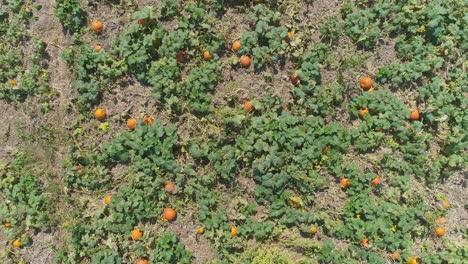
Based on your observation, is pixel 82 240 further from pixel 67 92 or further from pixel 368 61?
pixel 368 61

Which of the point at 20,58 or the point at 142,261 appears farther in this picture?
the point at 20,58

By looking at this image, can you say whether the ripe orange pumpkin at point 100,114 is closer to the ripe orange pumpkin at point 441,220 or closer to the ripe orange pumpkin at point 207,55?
the ripe orange pumpkin at point 207,55

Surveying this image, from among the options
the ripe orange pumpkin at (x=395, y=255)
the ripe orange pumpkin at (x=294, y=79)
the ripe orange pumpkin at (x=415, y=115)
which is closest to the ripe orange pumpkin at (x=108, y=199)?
the ripe orange pumpkin at (x=294, y=79)

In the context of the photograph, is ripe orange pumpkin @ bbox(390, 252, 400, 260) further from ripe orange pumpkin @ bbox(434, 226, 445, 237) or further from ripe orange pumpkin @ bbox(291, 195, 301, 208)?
ripe orange pumpkin @ bbox(291, 195, 301, 208)

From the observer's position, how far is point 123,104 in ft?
15.4

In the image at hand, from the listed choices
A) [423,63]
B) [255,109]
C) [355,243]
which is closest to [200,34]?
[255,109]

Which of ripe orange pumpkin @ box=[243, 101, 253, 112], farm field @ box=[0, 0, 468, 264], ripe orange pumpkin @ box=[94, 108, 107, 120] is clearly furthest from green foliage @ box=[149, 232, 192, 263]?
ripe orange pumpkin @ box=[243, 101, 253, 112]

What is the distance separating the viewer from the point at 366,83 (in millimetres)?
4555

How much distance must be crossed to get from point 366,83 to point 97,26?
3123mm

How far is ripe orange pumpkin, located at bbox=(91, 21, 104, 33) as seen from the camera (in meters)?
4.56

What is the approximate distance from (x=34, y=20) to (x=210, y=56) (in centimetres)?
210

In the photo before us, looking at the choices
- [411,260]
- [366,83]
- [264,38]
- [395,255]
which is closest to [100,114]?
[264,38]

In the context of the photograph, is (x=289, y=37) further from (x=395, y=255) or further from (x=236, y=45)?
(x=395, y=255)

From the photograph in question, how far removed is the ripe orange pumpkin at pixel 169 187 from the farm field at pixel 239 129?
0.06ft
